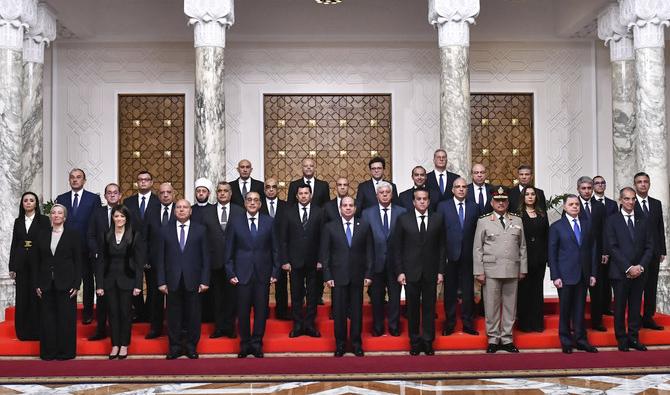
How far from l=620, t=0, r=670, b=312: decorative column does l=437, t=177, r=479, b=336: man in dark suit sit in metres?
3.80

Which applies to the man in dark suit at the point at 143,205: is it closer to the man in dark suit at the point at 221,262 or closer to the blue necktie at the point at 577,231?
the man in dark suit at the point at 221,262

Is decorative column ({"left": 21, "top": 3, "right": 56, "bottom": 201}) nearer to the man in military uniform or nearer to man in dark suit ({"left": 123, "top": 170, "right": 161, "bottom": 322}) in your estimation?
man in dark suit ({"left": 123, "top": 170, "right": 161, "bottom": 322})

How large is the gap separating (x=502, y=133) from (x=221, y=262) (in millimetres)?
7622

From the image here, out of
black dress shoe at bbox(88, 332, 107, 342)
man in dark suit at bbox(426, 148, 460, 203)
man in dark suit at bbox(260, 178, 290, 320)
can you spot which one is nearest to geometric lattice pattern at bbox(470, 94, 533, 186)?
man in dark suit at bbox(426, 148, 460, 203)

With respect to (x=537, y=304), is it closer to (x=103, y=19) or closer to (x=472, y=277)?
(x=472, y=277)

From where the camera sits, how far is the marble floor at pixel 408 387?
7.05 meters

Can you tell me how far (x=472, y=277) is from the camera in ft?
29.6

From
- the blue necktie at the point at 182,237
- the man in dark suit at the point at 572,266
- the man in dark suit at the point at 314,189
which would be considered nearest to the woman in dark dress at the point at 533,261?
the man in dark suit at the point at 572,266

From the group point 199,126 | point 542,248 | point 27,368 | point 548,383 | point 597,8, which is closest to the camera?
point 548,383

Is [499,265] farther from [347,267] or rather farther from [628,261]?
[347,267]

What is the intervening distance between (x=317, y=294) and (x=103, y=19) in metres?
7.80

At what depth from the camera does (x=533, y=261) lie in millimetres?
8930

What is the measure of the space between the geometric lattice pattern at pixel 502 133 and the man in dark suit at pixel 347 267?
21.7 ft

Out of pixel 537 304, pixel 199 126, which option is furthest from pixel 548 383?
pixel 199 126
